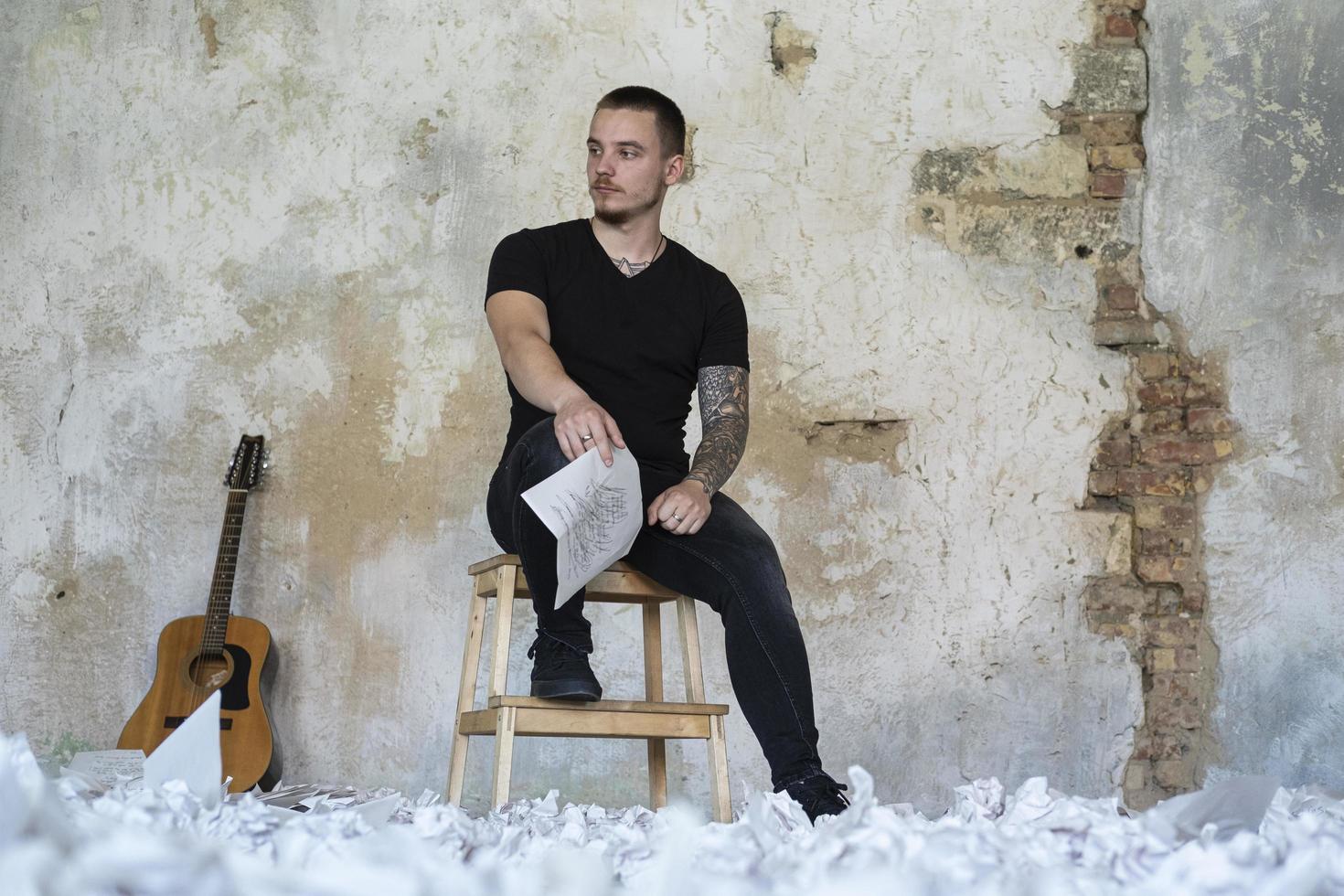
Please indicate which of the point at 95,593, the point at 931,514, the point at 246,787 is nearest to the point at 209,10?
the point at 95,593

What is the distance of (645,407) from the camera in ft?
7.54

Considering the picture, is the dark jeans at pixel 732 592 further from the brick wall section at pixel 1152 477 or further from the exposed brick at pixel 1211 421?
the exposed brick at pixel 1211 421

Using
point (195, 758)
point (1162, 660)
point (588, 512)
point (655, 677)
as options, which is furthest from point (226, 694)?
point (1162, 660)

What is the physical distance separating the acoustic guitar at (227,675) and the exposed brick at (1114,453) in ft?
7.19

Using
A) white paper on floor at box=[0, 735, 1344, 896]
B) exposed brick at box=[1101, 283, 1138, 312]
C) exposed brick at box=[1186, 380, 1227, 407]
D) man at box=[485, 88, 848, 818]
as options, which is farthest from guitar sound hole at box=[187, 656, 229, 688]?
exposed brick at box=[1186, 380, 1227, 407]

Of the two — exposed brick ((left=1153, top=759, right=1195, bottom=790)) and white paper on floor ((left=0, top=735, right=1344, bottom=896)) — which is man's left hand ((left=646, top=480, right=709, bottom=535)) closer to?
white paper on floor ((left=0, top=735, right=1344, bottom=896))

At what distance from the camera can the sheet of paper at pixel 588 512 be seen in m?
1.81

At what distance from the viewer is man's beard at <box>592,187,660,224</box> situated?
7.80 ft

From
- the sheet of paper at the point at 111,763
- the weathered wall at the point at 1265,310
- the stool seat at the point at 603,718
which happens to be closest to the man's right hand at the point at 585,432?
the stool seat at the point at 603,718

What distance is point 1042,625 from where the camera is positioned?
3.20 meters

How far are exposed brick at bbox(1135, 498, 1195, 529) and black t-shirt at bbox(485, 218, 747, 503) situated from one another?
1395mm

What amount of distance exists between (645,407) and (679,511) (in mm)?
314

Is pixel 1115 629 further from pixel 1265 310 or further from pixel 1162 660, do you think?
pixel 1265 310

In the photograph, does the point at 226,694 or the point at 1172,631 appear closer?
the point at 226,694
